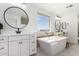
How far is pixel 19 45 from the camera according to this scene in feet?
5.46

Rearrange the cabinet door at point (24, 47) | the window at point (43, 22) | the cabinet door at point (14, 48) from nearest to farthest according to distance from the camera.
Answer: the cabinet door at point (14, 48), the cabinet door at point (24, 47), the window at point (43, 22)

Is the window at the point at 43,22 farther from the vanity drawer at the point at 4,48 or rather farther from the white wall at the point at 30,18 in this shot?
the vanity drawer at the point at 4,48

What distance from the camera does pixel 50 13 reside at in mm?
2029

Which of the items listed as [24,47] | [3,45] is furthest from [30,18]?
[3,45]

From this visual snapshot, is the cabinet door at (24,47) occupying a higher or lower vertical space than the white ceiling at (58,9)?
lower

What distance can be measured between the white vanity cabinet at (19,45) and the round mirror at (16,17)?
1.59 feet

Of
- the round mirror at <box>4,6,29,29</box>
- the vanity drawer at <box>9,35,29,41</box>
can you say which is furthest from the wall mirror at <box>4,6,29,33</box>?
the vanity drawer at <box>9,35,29,41</box>

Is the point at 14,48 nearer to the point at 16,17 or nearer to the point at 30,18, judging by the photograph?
the point at 16,17

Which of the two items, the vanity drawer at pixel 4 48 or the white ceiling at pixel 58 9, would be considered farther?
the white ceiling at pixel 58 9

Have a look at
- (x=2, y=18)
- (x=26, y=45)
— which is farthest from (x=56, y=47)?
(x=2, y=18)

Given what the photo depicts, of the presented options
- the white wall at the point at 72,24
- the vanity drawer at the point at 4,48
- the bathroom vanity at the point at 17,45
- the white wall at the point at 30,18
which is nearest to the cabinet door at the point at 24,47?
the bathroom vanity at the point at 17,45

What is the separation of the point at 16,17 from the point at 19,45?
868 millimetres

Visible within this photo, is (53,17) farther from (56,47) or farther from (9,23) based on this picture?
(9,23)

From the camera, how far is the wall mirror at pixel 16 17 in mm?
1847
